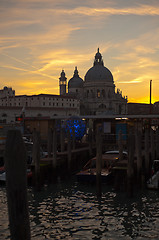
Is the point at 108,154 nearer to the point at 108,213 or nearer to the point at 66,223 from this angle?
the point at 108,213

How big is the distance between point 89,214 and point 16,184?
9.40 metres

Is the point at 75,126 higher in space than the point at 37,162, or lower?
higher

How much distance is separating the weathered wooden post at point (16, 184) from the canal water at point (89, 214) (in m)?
6.64

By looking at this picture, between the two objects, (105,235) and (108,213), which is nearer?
Answer: (105,235)

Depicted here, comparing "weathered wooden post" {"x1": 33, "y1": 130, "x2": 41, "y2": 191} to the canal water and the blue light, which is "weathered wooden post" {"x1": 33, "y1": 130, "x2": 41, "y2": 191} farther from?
the blue light

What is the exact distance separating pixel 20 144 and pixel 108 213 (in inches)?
388

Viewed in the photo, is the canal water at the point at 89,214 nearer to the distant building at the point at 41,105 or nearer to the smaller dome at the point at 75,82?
the distant building at the point at 41,105

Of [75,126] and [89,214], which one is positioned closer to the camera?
[89,214]

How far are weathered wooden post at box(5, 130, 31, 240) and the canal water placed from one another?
6643 millimetres

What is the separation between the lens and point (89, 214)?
13734 mm

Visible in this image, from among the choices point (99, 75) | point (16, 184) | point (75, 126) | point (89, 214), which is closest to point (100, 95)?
point (99, 75)

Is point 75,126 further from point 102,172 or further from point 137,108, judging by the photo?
point 137,108

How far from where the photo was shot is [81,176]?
18781 millimetres

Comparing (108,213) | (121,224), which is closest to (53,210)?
(108,213)
